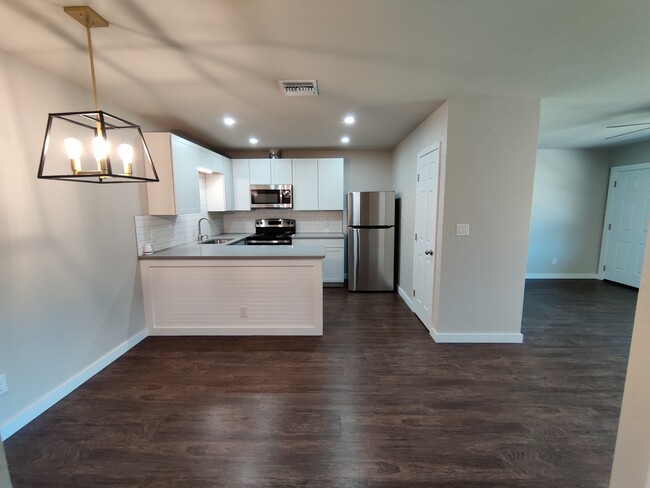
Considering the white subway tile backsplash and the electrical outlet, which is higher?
the white subway tile backsplash

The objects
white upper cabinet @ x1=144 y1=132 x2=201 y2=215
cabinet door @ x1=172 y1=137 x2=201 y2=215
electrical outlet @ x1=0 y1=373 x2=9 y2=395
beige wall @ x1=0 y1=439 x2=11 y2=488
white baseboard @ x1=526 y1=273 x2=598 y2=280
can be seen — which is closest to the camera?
beige wall @ x1=0 y1=439 x2=11 y2=488

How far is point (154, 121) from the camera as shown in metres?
3.29

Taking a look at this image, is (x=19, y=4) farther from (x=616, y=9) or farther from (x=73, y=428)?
(x=616, y=9)

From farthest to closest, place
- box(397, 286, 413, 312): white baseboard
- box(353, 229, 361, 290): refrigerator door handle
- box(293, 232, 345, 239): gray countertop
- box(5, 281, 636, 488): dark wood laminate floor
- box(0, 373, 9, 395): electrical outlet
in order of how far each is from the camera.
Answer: box(293, 232, 345, 239): gray countertop → box(353, 229, 361, 290): refrigerator door handle → box(397, 286, 413, 312): white baseboard → box(0, 373, 9, 395): electrical outlet → box(5, 281, 636, 488): dark wood laminate floor

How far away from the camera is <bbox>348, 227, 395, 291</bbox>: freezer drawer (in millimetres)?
4605

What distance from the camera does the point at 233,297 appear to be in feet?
10.3

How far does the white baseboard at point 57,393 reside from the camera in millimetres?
1829

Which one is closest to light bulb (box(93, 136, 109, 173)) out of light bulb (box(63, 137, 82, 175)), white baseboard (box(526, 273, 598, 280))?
light bulb (box(63, 137, 82, 175))

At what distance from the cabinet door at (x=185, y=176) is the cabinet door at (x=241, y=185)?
1.24 meters

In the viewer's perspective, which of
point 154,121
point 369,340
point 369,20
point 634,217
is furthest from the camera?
point 634,217

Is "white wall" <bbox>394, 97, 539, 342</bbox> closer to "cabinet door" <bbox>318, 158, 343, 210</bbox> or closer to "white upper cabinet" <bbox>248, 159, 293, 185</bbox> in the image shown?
"cabinet door" <bbox>318, 158, 343, 210</bbox>

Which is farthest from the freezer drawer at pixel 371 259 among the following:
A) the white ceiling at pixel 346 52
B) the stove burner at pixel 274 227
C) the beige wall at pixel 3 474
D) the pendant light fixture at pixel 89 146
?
the beige wall at pixel 3 474

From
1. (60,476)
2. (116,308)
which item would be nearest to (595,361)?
(60,476)

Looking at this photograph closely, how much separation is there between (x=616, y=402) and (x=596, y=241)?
446 cm
